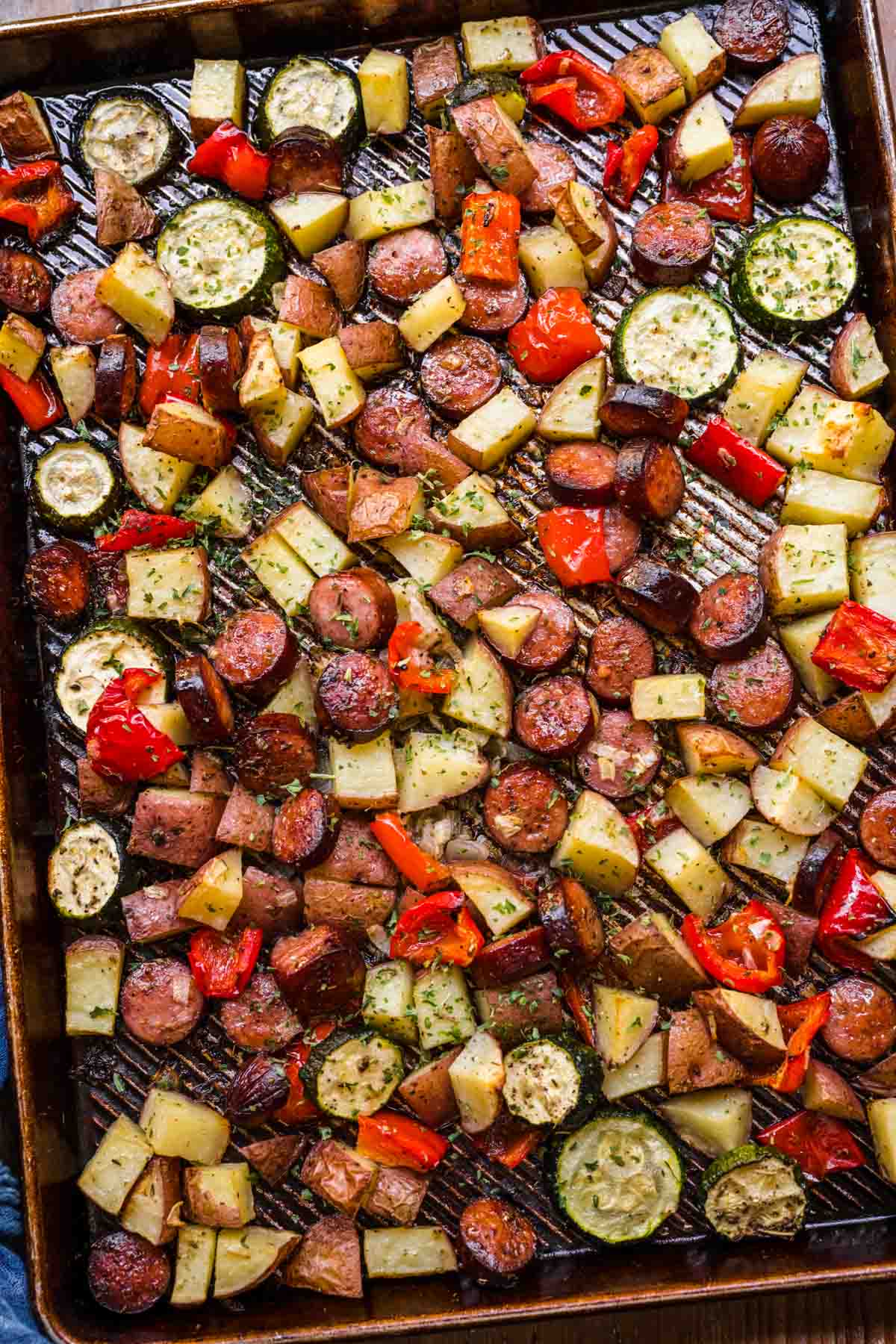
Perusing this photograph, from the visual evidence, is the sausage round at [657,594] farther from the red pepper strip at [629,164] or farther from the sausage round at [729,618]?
the red pepper strip at [629,164]

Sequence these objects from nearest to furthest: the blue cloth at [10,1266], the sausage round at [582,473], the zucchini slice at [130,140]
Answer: the blue cloth at [10,1266], the sausage round at [582,473], the zucchini slice at [130,140]

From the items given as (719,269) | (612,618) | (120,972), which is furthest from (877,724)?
(120,972)

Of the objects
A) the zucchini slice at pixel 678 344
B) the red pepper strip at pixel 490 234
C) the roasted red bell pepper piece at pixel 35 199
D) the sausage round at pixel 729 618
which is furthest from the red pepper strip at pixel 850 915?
the roasted red bell pepper piece at pixel 35 199

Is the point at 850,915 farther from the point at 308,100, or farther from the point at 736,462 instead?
the point at 308,100

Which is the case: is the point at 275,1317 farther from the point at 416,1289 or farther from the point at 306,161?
the point at 306,161

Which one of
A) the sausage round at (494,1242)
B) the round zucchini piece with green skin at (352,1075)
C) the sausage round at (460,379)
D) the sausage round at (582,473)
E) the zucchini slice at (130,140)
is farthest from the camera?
the zucchini slice at (130,140)

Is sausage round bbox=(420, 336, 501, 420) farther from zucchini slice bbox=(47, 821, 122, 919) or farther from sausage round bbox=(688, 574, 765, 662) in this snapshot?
zucchini slice bbox=(47, 821, 122, 919)
